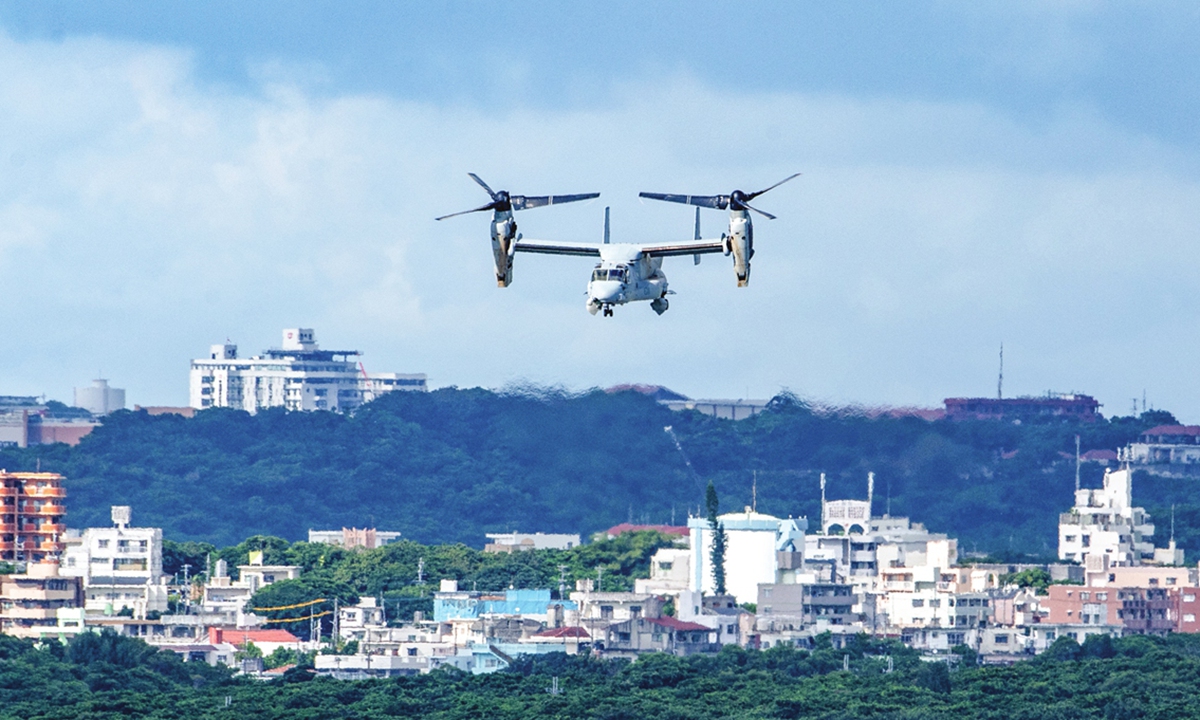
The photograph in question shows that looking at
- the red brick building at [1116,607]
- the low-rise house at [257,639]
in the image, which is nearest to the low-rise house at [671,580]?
the red brick building at [1116,607]

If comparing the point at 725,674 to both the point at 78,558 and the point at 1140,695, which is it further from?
the point at 78,558

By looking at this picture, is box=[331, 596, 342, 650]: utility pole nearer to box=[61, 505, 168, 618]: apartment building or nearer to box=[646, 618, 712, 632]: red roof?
box=[61, 505, 168, 618]: apartment building


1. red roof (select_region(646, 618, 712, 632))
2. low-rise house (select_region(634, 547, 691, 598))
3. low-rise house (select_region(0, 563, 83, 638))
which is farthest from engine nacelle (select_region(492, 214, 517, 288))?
low-rise house (select_region(634, 547, 691, 598))

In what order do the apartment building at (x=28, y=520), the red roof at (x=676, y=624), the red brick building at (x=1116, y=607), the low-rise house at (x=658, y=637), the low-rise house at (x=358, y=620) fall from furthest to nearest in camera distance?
1. the apartment building at (x=28, y=520)
2. the red brick building at (x=1116, y=607)
3. the red roof at (x=676, y=624)
4. the low-rise house at (x=358, y=620)
5. the low-rise house at (x=658, y=637)

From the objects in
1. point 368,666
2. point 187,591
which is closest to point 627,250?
point 368,666

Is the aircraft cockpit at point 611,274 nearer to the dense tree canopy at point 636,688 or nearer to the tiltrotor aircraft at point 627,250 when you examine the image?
the tiltrotor aircraft at point 627,250

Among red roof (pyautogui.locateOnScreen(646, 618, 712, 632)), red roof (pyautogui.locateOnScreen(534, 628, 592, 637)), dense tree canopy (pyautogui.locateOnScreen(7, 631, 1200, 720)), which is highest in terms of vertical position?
red roof (pyautogui.locateOnScreen(646, 618, 712, 632))
